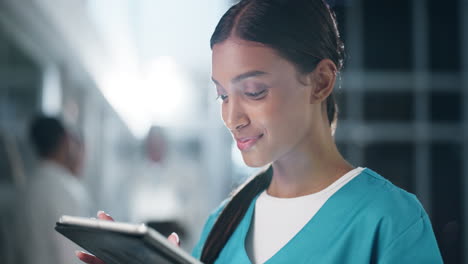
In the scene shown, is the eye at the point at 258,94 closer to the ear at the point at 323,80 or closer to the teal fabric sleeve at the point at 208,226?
the ear at the point at 323,80

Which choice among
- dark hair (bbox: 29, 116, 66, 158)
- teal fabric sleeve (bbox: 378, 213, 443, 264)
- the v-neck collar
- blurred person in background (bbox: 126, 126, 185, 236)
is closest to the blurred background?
blurred person in background (bbox: 126, 126, 185, 236)

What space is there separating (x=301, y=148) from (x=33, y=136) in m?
1.49

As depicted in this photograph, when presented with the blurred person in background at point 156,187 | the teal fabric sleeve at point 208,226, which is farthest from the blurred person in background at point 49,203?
the teal fabric sleeve at point 208,226

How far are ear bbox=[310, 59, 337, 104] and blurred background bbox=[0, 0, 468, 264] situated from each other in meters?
0.40

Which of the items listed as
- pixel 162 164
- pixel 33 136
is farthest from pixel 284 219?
pixel 162 164

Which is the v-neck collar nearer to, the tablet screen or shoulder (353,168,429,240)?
shoulder (353,168,429,240)

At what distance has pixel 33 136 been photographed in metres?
1.85

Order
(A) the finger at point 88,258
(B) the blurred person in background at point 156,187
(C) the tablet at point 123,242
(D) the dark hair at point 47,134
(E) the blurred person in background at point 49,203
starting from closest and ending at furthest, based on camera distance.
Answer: (C) the tablet at point 123,242 < (A) the finger at point 88,258 < (E) the blurred person in background at point 49,203 < (D) the dark hair at point 47,134 < (B) the blurred person in background at point 156,187

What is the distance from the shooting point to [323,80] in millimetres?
625

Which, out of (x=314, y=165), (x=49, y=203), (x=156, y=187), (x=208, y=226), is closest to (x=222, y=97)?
(x=314, y=165)

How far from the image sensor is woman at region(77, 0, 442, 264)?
59 centimetres

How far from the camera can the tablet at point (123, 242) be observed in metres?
0.49

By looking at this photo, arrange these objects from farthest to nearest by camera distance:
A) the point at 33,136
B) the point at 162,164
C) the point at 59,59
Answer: the point at 162,164, the point at 59,59, the point at 33,136

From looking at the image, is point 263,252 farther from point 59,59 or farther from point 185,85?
point 185,85
